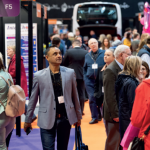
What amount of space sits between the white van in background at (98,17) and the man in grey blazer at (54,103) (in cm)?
1066

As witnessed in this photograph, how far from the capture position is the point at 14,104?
3725 mm

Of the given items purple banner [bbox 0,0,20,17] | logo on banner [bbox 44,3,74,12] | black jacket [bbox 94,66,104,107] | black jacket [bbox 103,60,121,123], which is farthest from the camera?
logo on banner [bbox 44,3,74,12]

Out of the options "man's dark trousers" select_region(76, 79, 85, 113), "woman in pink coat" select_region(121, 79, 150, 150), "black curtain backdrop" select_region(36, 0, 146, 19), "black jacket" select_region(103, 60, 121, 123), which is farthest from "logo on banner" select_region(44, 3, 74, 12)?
"woman in pink coat" select_region(121, 79, 150, 150)

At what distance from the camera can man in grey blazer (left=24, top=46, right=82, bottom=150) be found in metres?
3.45

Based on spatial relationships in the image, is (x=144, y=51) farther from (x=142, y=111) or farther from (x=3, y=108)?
(x=142, y=111)

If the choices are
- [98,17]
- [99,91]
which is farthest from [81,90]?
[98,17]

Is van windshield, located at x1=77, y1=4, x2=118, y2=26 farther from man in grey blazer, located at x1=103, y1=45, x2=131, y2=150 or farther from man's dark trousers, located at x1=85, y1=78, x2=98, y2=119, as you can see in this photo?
man in grey blazer, located at x1=103, y1=45, x2=131, y2=150

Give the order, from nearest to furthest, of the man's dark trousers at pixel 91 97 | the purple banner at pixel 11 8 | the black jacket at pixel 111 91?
the black jacket at pixel 111 91 < the purple banner at pixel 11 8 < the man's dark trousers at pixel 91 97

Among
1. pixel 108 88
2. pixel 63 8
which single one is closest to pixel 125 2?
pixel 63 8

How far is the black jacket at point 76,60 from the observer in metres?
6.82

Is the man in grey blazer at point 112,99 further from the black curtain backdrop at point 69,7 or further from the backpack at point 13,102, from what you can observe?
the black curtain backdrop at point 69,7

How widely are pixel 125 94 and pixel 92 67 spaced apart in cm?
313

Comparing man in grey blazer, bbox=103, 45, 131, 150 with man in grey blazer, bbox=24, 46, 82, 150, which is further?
man in grey blazer, bbox=103, 45, 131, 150

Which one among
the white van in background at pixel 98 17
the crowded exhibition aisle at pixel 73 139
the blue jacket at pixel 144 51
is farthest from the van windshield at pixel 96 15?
the blue jacket at pixel 144 51
